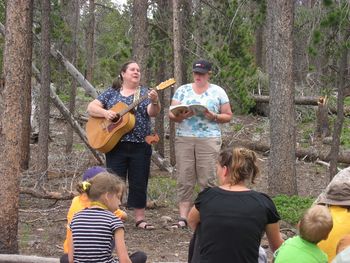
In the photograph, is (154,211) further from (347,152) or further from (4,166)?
(347,152)

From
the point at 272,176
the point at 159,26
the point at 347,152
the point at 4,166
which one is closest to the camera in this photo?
the point at 4,166

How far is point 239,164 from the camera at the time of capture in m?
3.81

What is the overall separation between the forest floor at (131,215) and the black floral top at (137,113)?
3.64 feet

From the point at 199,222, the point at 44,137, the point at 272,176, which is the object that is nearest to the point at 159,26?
the point at 44,137

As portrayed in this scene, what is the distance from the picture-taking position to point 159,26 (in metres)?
13.1

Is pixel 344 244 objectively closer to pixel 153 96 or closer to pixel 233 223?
pixel 233 223

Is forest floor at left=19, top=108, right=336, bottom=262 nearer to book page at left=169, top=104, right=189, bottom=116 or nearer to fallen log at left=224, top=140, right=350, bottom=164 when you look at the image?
fallen log at left=224, top=140, right=350, bottom=164

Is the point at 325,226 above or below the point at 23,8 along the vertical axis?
below

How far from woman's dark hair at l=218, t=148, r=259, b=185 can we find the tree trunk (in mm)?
5448

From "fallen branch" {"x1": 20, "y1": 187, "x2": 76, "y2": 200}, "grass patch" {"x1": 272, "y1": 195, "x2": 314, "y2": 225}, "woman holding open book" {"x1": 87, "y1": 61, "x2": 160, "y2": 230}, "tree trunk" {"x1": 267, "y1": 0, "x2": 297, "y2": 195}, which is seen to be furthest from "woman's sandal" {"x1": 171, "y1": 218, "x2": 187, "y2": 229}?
"tree trunk" {"x1": 267, "y1": 0, "x2": 297, "y2": 195}

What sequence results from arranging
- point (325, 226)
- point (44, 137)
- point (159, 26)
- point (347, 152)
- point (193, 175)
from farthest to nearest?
point (347, 152), point (159, 26), point (44, 137), point (193, 175), point (325, 226)

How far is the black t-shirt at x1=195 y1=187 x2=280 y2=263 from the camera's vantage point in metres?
3.72

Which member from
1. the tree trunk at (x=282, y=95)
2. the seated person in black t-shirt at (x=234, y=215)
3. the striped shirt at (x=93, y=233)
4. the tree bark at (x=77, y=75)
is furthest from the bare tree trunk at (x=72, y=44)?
the seated person in black t-shirt at (x=234, y=215)

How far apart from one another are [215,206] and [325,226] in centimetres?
65
